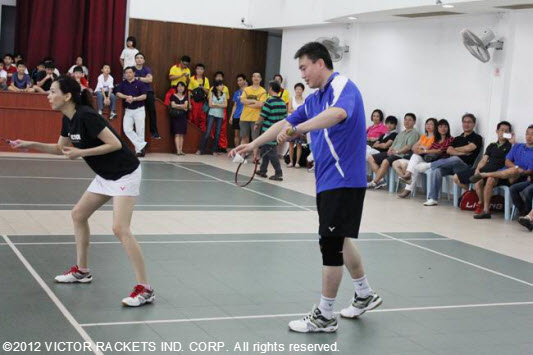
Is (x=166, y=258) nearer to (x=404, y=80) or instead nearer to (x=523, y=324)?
(x=523, y=324)

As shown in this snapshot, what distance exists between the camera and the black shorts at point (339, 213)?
590cm

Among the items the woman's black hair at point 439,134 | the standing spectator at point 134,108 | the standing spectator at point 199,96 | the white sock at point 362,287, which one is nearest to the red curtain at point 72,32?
the standing spectator at point 199,96

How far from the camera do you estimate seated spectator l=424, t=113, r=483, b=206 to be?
14.5 metres

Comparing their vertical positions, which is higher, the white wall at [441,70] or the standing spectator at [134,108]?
the white wall at [441,70]

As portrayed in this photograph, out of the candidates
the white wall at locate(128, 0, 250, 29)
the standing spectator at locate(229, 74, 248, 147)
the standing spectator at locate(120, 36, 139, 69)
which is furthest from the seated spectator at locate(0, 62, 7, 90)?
the standing spectator at locate(229, 74, 248, 147)

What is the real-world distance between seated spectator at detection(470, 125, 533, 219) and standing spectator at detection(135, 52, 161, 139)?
898 centimetres

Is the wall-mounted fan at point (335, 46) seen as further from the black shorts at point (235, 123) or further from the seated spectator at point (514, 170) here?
the seated spectator at point (514, 170)

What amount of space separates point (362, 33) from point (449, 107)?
3738 millimetres

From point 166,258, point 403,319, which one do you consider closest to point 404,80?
point 166,258

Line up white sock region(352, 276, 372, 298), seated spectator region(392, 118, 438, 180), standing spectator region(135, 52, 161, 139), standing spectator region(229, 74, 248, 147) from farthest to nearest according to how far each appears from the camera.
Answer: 1. standing spectator region(229, 74, 248, 147)
2. standing spectator region(135, 52, 161, 139)
3. seated spectator region(392, 118, 438, 180)
4. white sock region(352, 276, 372, 298)

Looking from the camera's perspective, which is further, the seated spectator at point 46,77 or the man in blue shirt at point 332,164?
the seated spectator at point 46,77

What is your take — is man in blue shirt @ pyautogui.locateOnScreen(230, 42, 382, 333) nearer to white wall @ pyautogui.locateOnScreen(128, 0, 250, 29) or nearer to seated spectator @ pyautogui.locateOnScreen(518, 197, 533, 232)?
seated spectator @ pyautogui.locateOnScreen(518, 197, 533, 232)

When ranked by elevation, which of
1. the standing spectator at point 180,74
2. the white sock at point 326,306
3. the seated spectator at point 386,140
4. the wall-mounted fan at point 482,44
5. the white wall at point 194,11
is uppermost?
the white wall at point 194,11

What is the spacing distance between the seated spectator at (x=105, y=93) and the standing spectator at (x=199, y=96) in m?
2.43
